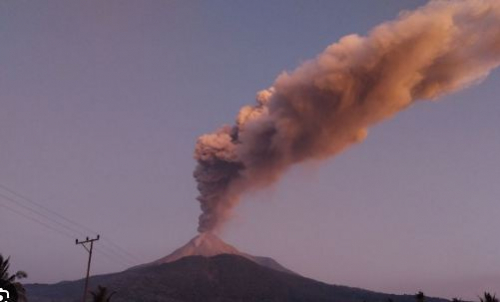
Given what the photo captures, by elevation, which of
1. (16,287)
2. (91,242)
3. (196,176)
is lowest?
(16,287)

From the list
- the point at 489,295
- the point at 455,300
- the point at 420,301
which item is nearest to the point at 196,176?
the point at 420,301

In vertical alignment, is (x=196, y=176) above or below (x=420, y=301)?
above

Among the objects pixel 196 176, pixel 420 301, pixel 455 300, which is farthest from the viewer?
pixel 196 176

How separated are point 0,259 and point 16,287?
217cm

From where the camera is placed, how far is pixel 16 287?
37.2m

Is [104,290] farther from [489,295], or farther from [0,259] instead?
[489,295]

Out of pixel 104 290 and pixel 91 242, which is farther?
pixel 91 242

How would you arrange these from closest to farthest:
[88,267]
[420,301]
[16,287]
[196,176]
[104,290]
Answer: [16,287] → [104,290] → [88,267] → [420,301] → [196,176]

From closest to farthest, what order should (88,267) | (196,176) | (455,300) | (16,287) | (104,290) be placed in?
(16,287) → (104,290) → (88,267) → (455,300) → (196,176)

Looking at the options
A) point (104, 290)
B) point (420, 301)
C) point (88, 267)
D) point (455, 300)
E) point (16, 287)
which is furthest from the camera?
point (420, 301)

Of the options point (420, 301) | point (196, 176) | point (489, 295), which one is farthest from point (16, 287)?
point (196, 176)

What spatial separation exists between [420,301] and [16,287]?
40.9 metres

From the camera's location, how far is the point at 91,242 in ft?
157

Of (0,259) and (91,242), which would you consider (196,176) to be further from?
(0,259)
